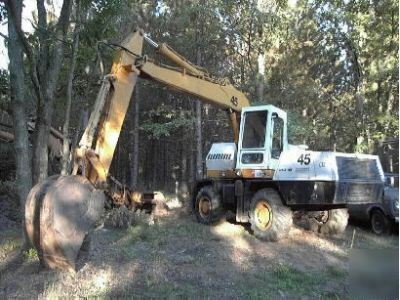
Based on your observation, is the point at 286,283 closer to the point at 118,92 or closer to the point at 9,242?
the point at 118,92

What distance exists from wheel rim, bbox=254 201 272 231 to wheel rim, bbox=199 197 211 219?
2.21 meters

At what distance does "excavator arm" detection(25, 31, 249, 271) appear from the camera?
7.30m

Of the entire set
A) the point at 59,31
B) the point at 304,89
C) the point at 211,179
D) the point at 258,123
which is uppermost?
the point at 304,89

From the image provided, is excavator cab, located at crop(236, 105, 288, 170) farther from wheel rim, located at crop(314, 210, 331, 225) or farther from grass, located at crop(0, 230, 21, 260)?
grass, located at crop(0, 230, 21, 260)

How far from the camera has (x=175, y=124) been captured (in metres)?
22.2

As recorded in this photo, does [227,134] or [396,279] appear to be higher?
[227,134]

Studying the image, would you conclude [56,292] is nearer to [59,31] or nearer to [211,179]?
[59,31]

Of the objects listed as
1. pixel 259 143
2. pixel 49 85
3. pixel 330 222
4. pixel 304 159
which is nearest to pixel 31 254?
pixel 49 85

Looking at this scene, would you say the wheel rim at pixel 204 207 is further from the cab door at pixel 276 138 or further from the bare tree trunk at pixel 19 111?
the bare tree trunk at pixel 19 111

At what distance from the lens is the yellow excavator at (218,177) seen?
7.44 meters

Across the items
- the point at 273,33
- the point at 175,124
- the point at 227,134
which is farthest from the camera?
the point at 227,134

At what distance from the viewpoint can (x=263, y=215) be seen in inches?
476

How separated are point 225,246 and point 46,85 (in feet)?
16.1

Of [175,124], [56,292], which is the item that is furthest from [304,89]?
[56,292]
